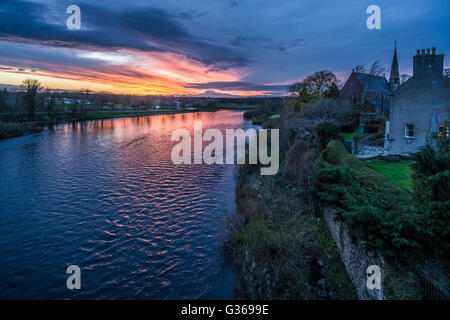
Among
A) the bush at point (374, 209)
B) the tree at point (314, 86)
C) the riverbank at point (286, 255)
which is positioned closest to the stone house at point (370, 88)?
the tree at point (314, 86)

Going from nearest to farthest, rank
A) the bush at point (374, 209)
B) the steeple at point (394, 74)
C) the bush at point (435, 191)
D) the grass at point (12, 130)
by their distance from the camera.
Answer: the bush at point (435, 191), the bush at point (374, 209), the grass at point (12, 130), the steeple at point (394, 74)

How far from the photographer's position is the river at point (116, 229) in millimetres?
10320

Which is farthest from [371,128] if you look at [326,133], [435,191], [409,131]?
[435,191]

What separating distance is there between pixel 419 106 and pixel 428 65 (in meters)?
2.83

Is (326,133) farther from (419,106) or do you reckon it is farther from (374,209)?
(374,209)

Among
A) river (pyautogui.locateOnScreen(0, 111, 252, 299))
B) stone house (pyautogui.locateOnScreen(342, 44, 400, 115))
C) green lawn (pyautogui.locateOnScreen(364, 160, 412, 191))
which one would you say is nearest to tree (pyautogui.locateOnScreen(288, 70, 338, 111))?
stone house (pyautogui.locateOnScreen(342, 44, 400, 115))

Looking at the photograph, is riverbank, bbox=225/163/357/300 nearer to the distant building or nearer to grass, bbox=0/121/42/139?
the distant building

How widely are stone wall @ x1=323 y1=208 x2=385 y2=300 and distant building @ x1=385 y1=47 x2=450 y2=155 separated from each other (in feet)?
Result: 45.1

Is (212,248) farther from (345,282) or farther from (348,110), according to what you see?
(348,110)

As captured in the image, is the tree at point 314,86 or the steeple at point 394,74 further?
the steeple at point 394,74

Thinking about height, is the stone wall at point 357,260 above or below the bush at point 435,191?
below

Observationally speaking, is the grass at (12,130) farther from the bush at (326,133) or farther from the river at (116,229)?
the bush at (326,133)

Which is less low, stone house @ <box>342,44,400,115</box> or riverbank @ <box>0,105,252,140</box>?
stone house @ <box>342,44,400,115</box>

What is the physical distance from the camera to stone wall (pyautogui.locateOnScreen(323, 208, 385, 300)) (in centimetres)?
731
